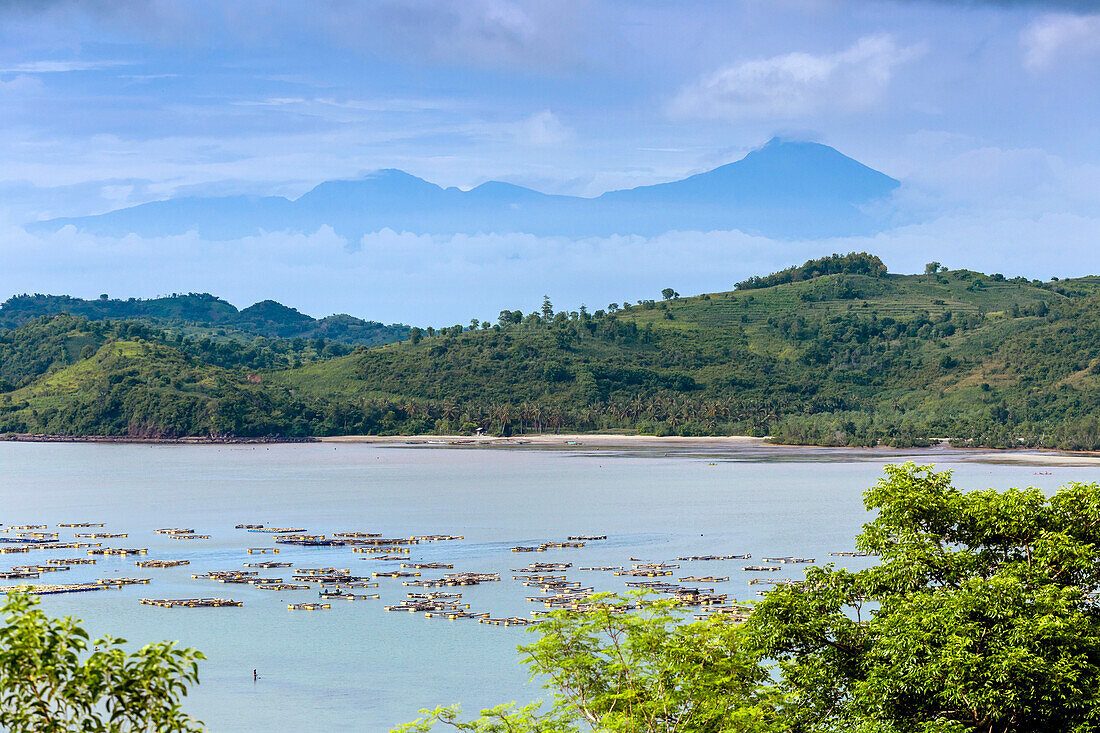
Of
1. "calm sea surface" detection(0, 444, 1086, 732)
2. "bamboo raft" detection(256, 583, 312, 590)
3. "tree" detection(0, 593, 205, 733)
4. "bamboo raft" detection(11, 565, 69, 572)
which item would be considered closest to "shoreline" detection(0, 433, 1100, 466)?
"calm sea surface" detection(0, 444, 1086, 732)

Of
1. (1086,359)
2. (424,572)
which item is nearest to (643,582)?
(424,572)

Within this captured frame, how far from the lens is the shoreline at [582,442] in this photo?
136950 mm

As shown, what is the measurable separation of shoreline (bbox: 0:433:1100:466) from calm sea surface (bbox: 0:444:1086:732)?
245 inches

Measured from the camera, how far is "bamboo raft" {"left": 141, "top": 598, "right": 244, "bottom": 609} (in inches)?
1736

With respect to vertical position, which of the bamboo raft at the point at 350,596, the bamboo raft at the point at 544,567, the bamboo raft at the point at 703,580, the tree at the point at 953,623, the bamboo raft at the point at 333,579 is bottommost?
the bamboo raft at the point at 350,596

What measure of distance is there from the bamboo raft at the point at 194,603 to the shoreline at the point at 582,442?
3867 inches

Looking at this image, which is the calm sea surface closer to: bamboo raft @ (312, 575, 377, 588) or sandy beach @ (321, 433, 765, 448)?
bamboo raft @ (312, 575, 377, 588)

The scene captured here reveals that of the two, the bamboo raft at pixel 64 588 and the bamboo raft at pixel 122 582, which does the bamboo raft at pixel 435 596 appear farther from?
the bamboo raft at pixel 64 588

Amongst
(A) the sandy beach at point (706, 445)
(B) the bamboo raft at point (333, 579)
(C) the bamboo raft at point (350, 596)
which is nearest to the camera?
(C) the bamboo raft at point (350, 596)

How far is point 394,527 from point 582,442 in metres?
105

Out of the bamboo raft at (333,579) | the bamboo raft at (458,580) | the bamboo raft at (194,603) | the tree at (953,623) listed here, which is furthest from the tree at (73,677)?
the bamboo raft at (333,579)

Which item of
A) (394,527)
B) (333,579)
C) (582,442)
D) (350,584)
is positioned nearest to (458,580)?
(350,584)

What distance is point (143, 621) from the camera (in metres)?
41.9

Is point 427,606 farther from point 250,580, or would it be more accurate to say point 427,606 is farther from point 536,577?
point 250,580
